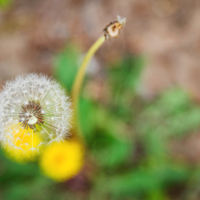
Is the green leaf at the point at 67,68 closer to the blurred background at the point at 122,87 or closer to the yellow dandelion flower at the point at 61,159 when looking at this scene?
the blurred background at the point at 122,87

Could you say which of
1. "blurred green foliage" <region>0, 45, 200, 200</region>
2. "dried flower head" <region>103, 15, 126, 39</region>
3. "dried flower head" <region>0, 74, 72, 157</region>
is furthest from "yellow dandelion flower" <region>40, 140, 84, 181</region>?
"dried flower head" <region>103, 15, 126, 39</region>

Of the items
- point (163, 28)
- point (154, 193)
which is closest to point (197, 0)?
point (163, 28)

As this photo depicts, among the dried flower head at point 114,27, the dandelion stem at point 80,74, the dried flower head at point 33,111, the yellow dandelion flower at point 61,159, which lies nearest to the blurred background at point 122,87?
the yellow dandelion flower at point 61,159

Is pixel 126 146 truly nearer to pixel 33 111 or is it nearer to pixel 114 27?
pixel 33 111

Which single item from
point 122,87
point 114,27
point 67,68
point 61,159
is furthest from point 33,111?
point 122,87

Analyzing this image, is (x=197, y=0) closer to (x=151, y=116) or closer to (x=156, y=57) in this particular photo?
(x=156, y=57)
